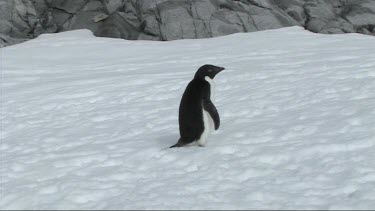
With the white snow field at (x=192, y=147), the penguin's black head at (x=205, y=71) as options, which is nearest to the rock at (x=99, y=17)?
the white snow field at (x=192, y=147)

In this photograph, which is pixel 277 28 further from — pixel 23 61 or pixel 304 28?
pixel 23 61

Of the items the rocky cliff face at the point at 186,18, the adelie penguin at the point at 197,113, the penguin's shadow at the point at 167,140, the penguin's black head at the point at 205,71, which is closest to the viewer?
the adelie penguin at the point at 197,113

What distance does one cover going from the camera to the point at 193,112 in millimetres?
5727

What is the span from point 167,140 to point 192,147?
1.93ft

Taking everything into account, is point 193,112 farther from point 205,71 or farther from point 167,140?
point 167,140

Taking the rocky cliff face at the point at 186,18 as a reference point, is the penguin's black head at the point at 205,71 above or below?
above

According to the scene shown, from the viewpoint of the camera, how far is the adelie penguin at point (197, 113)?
5727 mm

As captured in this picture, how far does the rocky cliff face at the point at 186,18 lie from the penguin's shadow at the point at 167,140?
459 inches

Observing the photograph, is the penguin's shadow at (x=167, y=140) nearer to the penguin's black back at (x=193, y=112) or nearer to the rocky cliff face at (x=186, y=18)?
the penguin's black back at (x=193, y=112)

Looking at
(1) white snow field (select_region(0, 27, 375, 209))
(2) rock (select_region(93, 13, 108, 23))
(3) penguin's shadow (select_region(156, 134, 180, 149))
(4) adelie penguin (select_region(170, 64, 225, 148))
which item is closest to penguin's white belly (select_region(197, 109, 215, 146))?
(4) adelie penguin (select_region(170, 64, 225, 148))

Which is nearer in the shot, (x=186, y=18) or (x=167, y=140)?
(x=167, y=140)

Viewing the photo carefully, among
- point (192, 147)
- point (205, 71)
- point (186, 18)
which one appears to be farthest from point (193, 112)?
point (186, 18)

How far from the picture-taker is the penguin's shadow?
5981 mm

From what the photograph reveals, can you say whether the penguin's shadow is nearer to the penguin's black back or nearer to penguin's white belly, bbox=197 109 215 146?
the penguin's black back
